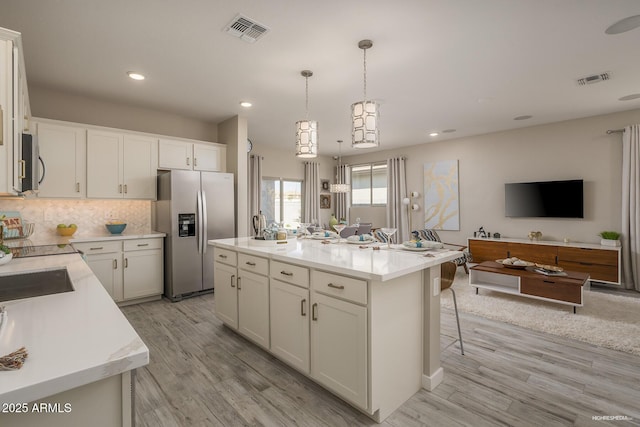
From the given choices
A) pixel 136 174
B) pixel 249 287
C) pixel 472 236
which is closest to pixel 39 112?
pixel 136 174

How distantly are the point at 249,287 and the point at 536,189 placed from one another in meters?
5.42

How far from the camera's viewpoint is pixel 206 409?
1.95 meters

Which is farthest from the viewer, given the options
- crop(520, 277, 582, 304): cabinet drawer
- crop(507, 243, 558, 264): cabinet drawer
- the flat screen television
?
the flat screen television

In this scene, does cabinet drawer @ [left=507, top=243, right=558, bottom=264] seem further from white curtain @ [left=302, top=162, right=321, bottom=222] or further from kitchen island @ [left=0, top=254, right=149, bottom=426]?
kitchen island @ [left=0, top=254, right=149, bottom=426]

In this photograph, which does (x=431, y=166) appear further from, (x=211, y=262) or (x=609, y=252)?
(x=211, y=262)

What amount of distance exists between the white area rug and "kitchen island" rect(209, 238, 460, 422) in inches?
69.4

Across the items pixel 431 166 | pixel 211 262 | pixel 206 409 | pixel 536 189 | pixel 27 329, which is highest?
pixel 431 166

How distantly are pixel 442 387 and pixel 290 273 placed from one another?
135cm

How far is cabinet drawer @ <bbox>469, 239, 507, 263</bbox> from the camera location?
553 cm

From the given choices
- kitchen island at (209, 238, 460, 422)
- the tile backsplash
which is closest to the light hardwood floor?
kitchen island at (209, 238, 460, 422)

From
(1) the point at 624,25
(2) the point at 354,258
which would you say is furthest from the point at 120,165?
(1) the point at 624,25

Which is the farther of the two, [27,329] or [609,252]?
[609,252]

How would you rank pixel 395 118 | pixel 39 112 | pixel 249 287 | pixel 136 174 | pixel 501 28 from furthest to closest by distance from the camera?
pixel 395 118 < pixel 136 174 < pixel 39 112 < pixel 249 287 < pixel 501 28

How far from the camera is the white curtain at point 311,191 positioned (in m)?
8.06
